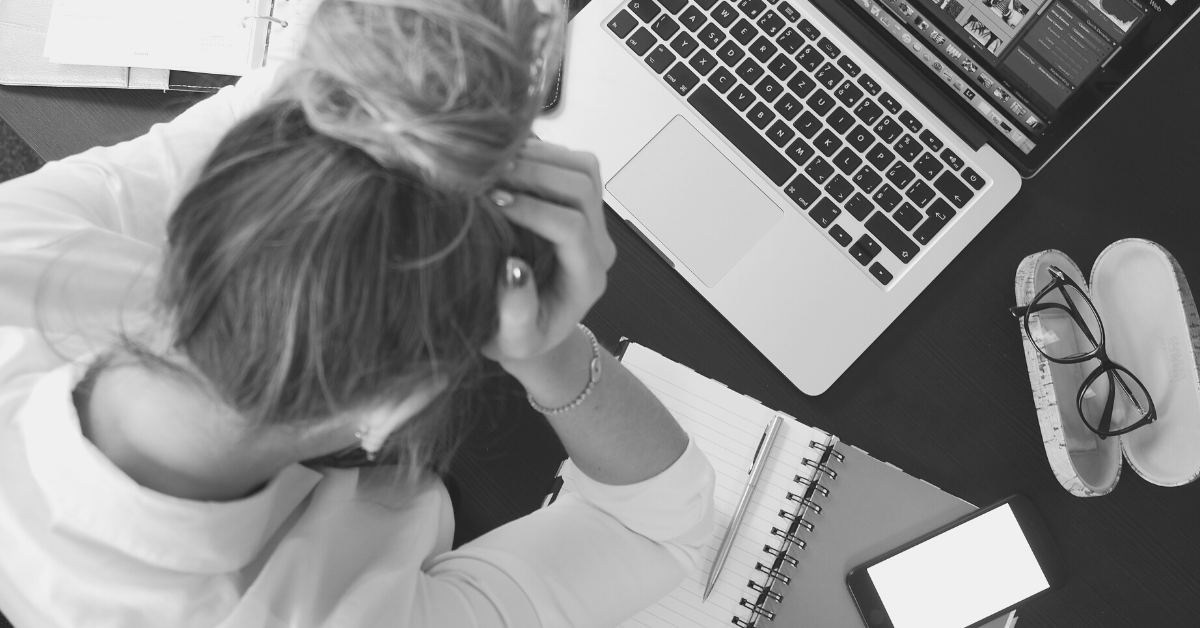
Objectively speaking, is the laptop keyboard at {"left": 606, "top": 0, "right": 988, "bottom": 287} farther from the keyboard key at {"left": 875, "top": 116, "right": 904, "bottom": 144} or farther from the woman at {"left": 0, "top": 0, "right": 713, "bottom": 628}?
the woman at {"left": 0, "top": 0, "right": 713, "bottom": 628}

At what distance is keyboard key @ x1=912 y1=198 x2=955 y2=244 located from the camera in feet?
2.33

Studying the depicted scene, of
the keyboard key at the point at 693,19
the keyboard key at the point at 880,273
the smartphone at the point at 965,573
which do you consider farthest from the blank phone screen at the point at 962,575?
the keyboard key at the point at 693,19

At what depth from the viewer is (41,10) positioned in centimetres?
70

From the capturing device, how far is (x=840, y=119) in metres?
0.73

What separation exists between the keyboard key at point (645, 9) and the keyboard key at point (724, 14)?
0.06 m

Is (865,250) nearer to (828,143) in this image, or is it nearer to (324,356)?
(828,143)

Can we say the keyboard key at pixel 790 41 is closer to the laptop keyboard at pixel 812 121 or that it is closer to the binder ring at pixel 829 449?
the laptop keyboard at pixel 812 121

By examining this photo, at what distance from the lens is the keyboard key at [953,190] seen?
717 mm

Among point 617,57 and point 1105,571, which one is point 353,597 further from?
point 1105,571

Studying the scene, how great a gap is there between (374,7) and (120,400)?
0.31 meters

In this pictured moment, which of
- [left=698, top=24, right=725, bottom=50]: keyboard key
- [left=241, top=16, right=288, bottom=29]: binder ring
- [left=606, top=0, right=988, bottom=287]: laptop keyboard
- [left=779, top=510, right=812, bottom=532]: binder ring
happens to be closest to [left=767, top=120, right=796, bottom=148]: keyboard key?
[left=606, top=0, right=988, bottom=287]: laptop keyboard

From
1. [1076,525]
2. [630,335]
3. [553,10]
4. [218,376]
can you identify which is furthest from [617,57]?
[1076,525]

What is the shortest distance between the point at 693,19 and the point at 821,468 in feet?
1.52

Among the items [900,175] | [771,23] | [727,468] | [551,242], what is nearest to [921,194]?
[900,175]
